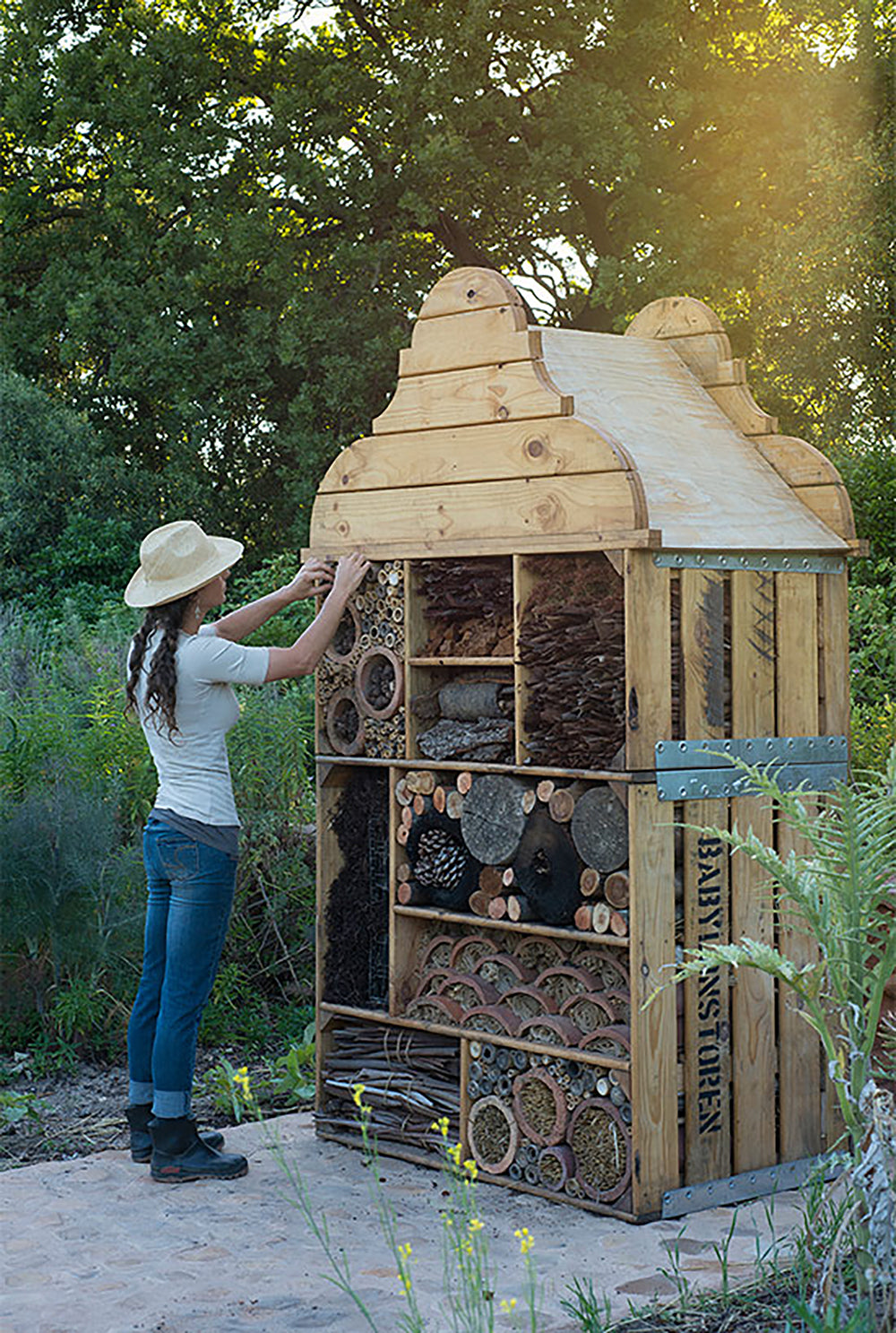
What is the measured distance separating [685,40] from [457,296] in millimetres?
13680

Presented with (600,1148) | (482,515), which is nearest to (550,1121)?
(600,1148)

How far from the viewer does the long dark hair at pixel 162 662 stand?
4914 millimetres

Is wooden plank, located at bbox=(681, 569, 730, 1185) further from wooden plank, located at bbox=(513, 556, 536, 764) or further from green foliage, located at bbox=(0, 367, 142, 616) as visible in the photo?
green foliage, located at bbox=(0, 367, 142, 616)

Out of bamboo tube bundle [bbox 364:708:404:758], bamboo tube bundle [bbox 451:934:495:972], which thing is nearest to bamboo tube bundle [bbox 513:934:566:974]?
bamboo tube bundle [bbox 451:934:495:972]

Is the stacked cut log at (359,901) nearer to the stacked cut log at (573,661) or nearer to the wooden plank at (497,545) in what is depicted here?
the wooden plank at (497,545)

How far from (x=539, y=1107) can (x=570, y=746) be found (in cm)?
111

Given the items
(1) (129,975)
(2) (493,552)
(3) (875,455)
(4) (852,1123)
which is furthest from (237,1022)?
(3) (875,455)

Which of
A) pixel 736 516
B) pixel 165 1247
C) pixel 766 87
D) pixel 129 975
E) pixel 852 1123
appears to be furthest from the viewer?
pixel 766 87

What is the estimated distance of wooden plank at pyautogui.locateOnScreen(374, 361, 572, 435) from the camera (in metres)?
4.78

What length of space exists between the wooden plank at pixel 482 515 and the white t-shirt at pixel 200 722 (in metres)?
0.68

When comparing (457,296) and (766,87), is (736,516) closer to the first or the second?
(457,296)

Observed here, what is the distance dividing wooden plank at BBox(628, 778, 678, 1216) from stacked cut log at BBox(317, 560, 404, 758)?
3.52ft

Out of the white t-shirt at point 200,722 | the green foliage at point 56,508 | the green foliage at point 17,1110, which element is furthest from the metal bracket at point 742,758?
the green foliage at point 56,508

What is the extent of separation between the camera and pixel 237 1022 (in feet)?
22.9
